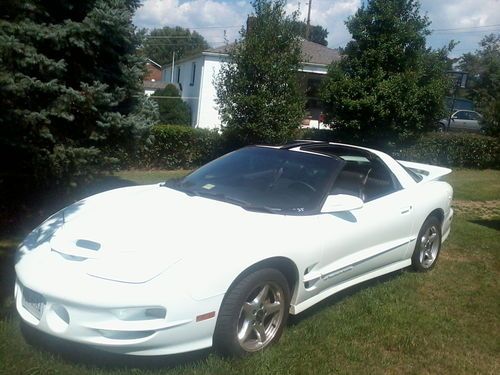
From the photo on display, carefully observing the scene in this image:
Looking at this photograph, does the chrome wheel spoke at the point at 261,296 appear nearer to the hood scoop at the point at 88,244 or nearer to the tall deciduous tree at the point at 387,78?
the hood scoop at the point at 88,244

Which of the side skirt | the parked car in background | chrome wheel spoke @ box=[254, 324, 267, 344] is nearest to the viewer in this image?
chrome wheel spoke @ box=[254, 324, 267, 344]

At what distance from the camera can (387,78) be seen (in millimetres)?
13891

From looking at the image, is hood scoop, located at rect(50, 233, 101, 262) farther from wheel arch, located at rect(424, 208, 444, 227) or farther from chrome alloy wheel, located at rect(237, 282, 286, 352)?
wheel arch, located at rect(424, 208, 444, 227)

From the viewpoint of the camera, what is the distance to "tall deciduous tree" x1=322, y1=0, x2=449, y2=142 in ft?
44.4

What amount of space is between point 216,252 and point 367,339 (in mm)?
1449

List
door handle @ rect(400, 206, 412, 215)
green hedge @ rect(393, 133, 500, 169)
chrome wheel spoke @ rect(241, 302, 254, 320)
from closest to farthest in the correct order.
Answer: chrome wheel spoke @ rect(241, 302, 254, 320) → door handle @ rect(400, 206, 412, 215) → green hedge @ rect(393, 133, 500, 169)

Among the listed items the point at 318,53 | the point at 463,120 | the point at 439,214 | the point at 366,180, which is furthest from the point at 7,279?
the point at 463,120

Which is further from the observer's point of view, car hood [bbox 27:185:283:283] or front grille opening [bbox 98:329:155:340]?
car hood [bbox 27:185:283:283]

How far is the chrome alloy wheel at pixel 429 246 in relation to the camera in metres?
5.59

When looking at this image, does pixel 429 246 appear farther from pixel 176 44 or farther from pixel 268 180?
pixel 176 44

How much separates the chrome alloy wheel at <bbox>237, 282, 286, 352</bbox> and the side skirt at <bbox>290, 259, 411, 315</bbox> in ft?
0.71

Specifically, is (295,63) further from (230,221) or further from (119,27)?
(230,221)

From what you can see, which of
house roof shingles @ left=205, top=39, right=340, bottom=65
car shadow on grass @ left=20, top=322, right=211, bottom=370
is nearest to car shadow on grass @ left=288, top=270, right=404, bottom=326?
car shadow on grass @ left=20, top=322, right=211, bottom=370

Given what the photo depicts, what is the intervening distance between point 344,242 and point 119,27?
4218 mm
